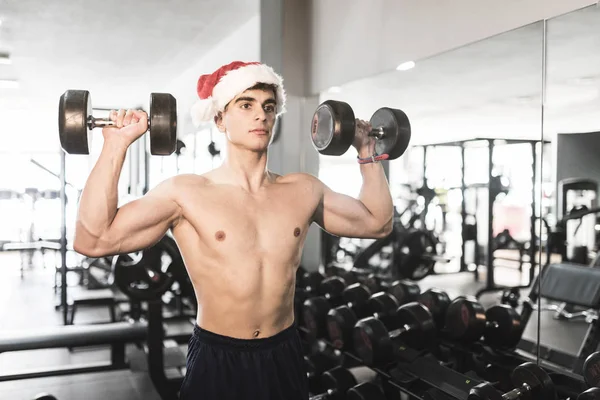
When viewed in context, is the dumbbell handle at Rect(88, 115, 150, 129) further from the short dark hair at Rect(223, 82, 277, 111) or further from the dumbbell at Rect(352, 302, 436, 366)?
the dumbbell at Rect(352, 302, 436, 366)

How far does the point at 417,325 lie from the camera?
1997 millimetres

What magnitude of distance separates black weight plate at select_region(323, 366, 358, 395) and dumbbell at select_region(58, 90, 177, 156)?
131 cm

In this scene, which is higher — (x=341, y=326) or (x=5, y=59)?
(x=5, y=59)

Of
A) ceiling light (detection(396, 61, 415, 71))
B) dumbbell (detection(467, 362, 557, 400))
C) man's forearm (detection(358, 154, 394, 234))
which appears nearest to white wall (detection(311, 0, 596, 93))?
ceiling light (detection(396, 61, 415, 71))

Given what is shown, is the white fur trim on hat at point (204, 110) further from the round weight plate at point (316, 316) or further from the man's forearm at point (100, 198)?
the round weight plate at point (316, 316)

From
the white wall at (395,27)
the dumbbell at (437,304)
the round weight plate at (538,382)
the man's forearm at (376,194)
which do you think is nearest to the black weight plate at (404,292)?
the dumbbell at (437,304)

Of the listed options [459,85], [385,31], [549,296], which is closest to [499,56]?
[459,85]

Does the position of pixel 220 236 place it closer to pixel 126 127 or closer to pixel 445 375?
pixel 126 127

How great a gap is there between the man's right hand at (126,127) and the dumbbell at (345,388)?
126 cm

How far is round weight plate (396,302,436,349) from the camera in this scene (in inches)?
78.6

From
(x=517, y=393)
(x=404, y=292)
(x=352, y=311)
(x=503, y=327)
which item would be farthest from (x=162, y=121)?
(x=404, y=292)

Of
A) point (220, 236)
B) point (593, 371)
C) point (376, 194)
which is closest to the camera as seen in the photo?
point (220, 236)

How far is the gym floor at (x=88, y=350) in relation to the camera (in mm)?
2184

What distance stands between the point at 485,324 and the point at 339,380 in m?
0.62
